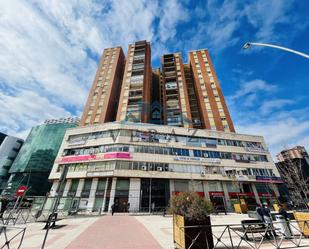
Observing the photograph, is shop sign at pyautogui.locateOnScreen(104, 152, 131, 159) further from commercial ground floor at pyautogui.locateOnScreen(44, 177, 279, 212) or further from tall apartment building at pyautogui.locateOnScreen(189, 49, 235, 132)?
tall apartment building at pyautogui.locateOnScreen(189, 49, 235, 132)

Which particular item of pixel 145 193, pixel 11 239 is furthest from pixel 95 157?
pixel 11 239

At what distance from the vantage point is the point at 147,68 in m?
47.1

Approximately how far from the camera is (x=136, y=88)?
4172 cm

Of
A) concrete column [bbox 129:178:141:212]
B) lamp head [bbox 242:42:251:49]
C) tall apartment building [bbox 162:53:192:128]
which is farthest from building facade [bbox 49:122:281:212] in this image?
lamp head [bbox 242:42:251:49]

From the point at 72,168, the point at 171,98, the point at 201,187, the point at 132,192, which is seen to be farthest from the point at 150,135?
the point at 171,98

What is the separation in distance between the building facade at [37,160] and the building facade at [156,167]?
30.2 metres

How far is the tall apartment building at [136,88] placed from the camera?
123 ft

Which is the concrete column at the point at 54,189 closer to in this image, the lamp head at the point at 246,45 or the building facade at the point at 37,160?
the building facade at the point at 37,160

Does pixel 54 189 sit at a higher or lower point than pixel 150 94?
lower

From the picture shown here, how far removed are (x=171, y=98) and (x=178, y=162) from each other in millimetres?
22111

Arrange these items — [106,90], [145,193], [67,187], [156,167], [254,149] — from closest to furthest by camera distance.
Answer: [145,193] → [67,187] → [156,167] → [254,149] → [106,90]

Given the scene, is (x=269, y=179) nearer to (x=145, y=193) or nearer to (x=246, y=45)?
(x=145, y=193)

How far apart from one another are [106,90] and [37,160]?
35.9 m

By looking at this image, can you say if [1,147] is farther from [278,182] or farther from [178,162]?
[278,182]
